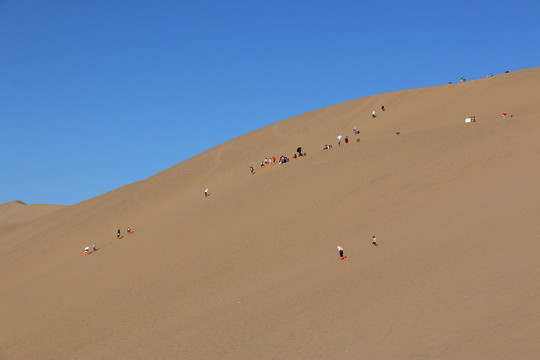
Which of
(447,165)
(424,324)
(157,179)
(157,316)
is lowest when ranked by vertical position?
(424,324)

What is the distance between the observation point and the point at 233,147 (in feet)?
140

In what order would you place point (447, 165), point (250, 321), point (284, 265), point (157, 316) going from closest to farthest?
point (250, 321) < point (157, 316) < point (284, 265) < point (447, 165)

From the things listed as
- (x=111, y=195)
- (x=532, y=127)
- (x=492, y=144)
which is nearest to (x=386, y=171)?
(x=492, y=144)

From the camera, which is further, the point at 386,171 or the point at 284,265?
the point at 386,171

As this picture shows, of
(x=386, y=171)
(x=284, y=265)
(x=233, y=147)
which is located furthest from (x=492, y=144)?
(x=233, y=147)

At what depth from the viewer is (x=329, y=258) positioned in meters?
18.8

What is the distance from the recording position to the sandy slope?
12695 millimetres

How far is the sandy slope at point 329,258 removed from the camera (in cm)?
1270

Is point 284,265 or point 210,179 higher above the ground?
point 210,179

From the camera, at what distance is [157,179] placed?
42.1 meters

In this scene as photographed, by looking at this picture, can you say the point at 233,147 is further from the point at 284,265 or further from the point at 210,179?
the point at 284,265

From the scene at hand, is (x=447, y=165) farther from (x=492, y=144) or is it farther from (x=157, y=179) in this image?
(x=157, y=179)

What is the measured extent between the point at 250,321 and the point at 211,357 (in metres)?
1.98

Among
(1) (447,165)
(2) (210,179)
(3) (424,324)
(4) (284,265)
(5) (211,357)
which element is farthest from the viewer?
(2) (210,179)
